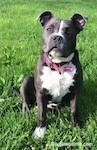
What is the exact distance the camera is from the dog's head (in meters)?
3.88

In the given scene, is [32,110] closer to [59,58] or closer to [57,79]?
[57,79]

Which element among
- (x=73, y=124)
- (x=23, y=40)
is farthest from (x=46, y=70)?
(x=23, y=40)

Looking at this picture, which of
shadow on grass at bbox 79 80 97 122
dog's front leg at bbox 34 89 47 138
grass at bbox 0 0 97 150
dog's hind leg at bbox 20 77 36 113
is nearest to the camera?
grass at bbox 0 0 97 150

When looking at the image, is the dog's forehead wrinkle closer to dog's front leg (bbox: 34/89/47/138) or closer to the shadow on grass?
dog's front leg (bbox: 34/89/47/138)

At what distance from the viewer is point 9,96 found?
15.3 ft

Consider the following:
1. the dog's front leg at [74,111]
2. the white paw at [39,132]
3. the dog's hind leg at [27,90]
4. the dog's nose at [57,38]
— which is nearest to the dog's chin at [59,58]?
the dog's nose at [57,38]

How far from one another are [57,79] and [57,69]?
100 millimetres

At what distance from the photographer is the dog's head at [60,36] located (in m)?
3.88

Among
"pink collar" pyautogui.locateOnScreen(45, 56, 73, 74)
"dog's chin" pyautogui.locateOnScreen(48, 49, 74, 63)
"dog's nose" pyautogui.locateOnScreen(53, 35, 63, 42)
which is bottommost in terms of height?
"pink collar" pyautogui.locateOnScreen(45, 56, 73, 74)

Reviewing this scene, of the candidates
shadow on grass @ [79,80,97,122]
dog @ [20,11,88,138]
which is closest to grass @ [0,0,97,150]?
shadow on grass @ [79,80,97,122]

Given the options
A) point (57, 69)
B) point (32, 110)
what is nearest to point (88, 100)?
point (32, 110)

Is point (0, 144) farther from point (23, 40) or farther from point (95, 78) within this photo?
point (23, 40)

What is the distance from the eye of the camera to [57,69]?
408 centimetres

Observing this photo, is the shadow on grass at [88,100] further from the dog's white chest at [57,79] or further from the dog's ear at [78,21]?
the dog's ear at [78,21]
